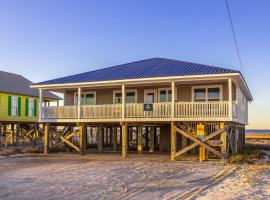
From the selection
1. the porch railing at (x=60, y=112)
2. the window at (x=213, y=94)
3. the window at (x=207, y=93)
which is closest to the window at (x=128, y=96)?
the porch railing at (x=60, y=112)

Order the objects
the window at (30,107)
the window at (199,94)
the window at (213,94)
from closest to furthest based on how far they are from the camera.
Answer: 1. the window at (213,94)
2. the window at (199,94)
3. the window at (30,107)

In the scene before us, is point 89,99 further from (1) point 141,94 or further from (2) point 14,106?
(2) point 14,106

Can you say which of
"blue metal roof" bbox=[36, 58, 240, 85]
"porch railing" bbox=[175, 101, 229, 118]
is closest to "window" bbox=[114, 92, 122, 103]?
"blue metal roof" bbox=[36, 58, 240, 85]

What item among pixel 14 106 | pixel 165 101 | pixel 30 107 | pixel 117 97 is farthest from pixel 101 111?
pixel 30 107

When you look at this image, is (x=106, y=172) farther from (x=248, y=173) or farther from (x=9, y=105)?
(x=9, y=105)

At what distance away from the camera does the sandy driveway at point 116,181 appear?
12.1m

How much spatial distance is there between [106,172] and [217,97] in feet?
31.5

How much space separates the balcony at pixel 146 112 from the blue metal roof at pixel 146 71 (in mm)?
1635

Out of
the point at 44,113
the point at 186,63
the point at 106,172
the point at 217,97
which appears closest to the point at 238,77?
the point at 217,97

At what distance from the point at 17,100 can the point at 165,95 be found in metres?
15.6

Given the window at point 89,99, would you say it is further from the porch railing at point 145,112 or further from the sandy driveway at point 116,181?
the sandy driveway at point 116,181

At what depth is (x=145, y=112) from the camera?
Answer: 2348cm

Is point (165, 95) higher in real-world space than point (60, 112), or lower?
higher

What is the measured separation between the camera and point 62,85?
2564cm
